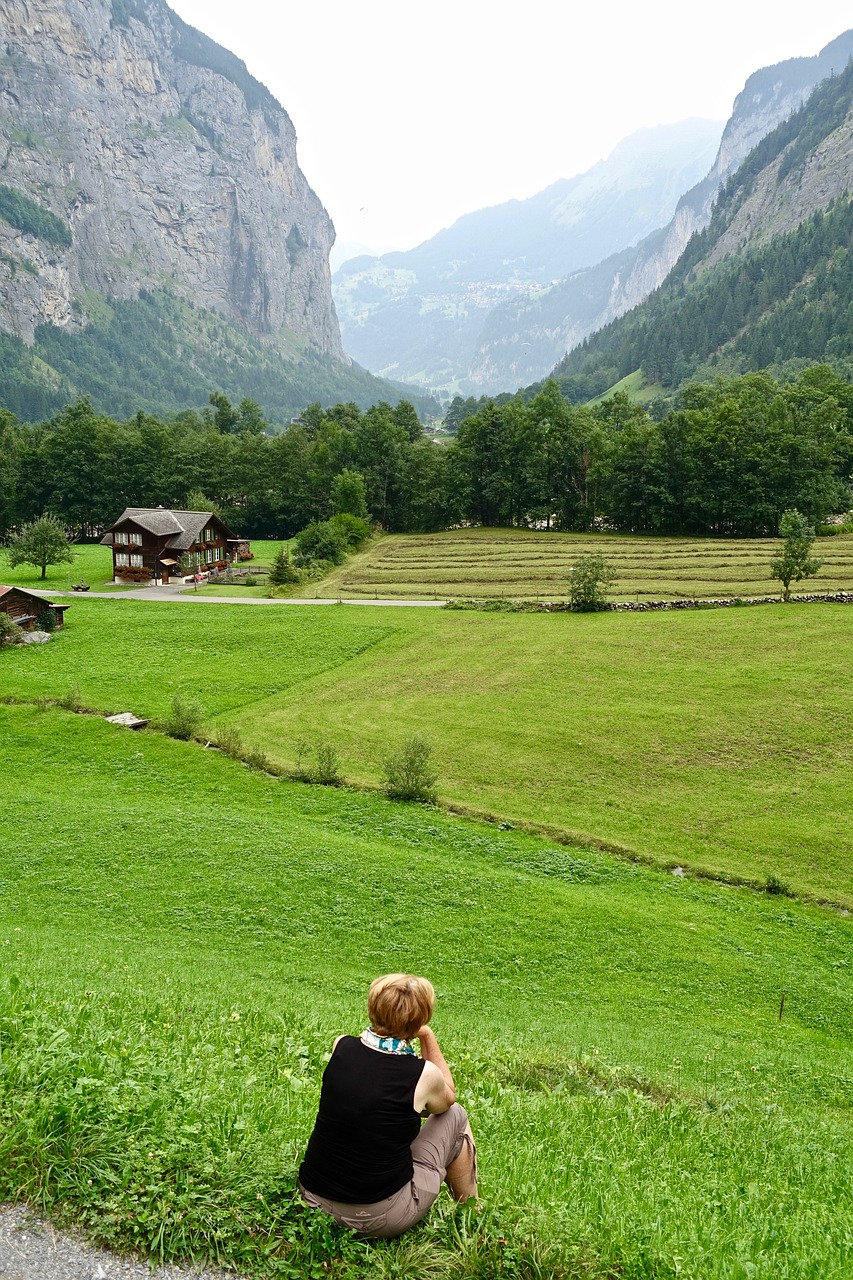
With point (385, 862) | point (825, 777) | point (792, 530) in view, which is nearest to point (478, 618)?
point (792, 530)

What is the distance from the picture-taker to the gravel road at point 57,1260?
5.56m

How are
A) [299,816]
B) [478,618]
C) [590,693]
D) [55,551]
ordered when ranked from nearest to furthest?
[299,816] < [590,693] < [478,618] < [55,551]

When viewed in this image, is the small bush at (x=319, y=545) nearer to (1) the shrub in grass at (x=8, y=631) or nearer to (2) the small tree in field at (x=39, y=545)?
(2) the small tree in field at (x=39, y=545)

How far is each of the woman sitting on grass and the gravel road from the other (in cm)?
101

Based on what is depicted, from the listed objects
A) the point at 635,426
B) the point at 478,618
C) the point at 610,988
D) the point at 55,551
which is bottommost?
the point at 610,988

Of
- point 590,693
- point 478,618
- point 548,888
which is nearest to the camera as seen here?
point 548,888

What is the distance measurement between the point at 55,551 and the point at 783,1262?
8131 cm

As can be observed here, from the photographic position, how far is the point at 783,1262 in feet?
20.2

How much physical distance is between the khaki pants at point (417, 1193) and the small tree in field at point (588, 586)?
58635mm

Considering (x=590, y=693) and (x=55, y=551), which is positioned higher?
(x=55, y=551)

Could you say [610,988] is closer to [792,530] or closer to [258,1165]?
[258,1165]

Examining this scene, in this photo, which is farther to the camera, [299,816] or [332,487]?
[332,487]

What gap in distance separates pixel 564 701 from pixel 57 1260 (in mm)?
38745

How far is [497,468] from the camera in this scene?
360 feet
